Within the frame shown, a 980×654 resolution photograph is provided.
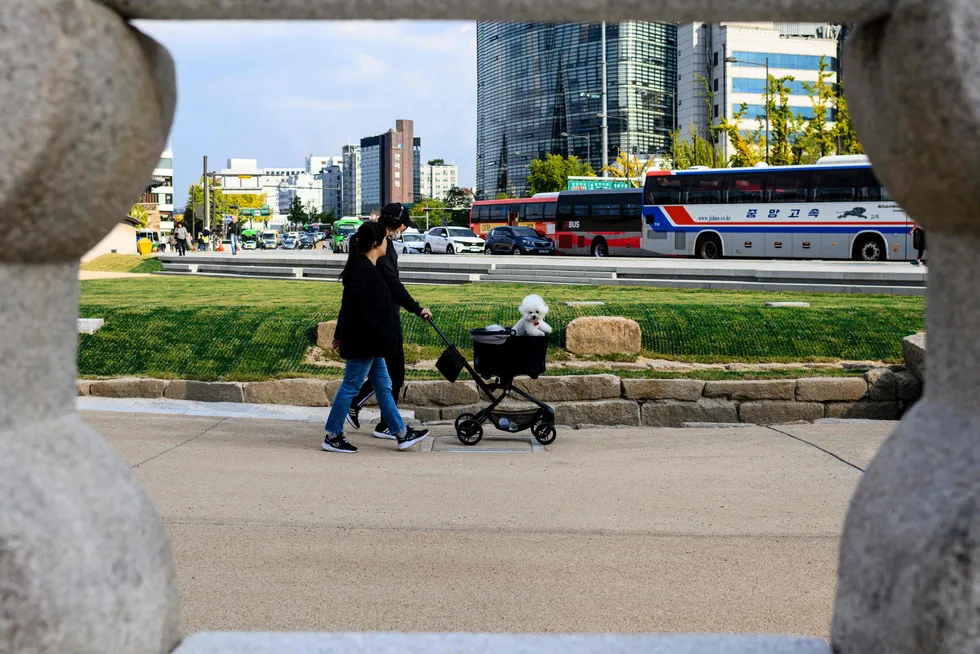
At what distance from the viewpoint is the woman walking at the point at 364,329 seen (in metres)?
6.96

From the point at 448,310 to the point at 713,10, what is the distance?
10.1 m

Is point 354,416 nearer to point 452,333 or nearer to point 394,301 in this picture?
point 394,301

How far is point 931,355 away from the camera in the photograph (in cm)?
170

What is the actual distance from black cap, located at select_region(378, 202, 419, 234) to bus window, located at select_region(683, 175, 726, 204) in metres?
24.1

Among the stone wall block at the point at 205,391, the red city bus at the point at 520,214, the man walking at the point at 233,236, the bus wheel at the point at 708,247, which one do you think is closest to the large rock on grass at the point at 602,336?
the stone wall block at the point at 205,391

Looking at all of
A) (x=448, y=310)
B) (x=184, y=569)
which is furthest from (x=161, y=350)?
(x=184, y=569)

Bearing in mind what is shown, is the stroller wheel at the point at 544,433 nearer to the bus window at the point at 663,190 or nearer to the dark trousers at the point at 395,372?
the dark trousers at the point at 395,372

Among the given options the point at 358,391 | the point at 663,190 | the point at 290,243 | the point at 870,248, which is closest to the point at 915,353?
the point at 358,391

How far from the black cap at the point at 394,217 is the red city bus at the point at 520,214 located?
33.6 metres

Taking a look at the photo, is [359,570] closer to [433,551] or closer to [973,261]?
[433,551]

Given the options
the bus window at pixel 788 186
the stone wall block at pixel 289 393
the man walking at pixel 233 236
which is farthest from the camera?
the man walking at pixel 233 236

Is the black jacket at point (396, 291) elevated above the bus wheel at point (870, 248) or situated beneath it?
situated beneath

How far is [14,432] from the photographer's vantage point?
1.64 metres

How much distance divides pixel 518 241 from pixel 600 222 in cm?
337
